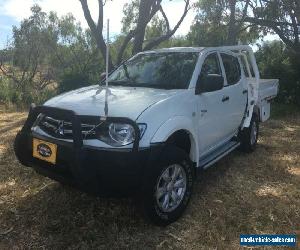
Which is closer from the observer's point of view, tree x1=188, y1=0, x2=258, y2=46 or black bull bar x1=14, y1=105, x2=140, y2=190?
black bull bar x1=14, y1=105, x2=140, y2=190

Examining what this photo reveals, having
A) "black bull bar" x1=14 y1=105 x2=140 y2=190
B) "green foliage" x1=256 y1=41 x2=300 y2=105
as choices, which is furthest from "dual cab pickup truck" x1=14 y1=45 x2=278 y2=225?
"green foliage" x1=256 y1=41 x2=300 y2=105

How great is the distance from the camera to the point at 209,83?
15.4 ft

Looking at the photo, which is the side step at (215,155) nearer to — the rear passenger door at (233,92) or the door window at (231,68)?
the rear passenger door at (233,92)

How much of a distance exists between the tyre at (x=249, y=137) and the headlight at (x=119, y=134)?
3.46 m

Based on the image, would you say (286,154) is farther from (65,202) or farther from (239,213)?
(65,202)

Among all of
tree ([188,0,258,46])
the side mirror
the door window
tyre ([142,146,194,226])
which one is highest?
tree ([188,0,258,46])

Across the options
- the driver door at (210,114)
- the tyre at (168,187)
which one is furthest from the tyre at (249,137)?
the tyre at (168,187)

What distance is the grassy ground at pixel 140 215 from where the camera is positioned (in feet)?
12.9

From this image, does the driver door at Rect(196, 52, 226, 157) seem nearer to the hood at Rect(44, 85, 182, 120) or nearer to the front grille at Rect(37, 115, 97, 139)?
the hood at Rect(44, 85, 182, 120)

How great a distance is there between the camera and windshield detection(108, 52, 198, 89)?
16.2 ft

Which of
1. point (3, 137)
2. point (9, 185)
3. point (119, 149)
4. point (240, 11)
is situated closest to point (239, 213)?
point (119, 149)

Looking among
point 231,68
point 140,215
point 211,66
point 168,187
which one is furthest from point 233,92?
point 140,215

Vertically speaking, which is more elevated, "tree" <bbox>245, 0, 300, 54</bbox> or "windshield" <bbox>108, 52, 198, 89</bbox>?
"tree" <bbox>245, 0, 300, 54</bbox>

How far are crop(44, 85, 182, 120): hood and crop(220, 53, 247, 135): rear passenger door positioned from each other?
1427 millimetres
